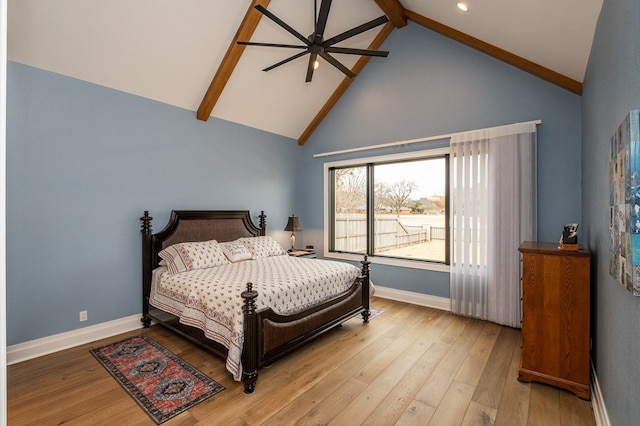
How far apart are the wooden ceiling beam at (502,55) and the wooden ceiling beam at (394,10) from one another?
0.09 m

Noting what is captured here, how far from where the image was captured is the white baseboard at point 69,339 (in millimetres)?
2801

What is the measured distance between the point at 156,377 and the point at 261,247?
212cm

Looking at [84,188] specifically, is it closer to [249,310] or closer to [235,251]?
[235,251]

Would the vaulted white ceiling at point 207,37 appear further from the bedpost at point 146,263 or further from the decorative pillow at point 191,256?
the decorative pillow at point 191,256

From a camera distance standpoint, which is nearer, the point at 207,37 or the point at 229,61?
the point at 207,37

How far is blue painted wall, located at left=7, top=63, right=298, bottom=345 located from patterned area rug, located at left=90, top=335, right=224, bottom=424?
65cm

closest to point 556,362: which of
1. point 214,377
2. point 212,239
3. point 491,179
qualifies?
point 491,179

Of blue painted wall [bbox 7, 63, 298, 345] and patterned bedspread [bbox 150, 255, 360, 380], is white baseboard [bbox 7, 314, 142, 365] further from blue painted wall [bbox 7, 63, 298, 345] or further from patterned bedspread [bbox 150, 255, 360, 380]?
patterned bedspread [bbox 150, 255, 360, 380]

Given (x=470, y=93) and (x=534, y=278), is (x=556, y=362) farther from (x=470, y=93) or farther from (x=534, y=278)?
(x=470, y=93)

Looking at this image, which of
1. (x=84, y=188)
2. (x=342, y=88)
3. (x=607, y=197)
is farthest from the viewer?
(x=342, y=88)

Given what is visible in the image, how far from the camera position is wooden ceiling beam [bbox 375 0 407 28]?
395cm

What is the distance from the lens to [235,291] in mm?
2605

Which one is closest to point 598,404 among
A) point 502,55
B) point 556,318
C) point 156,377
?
point 556,318

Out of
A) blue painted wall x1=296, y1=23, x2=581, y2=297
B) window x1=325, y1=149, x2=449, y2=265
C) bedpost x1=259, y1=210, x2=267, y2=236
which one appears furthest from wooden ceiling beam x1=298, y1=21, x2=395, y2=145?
bedpost x1=259, y1=210, x2=267, y2=236
